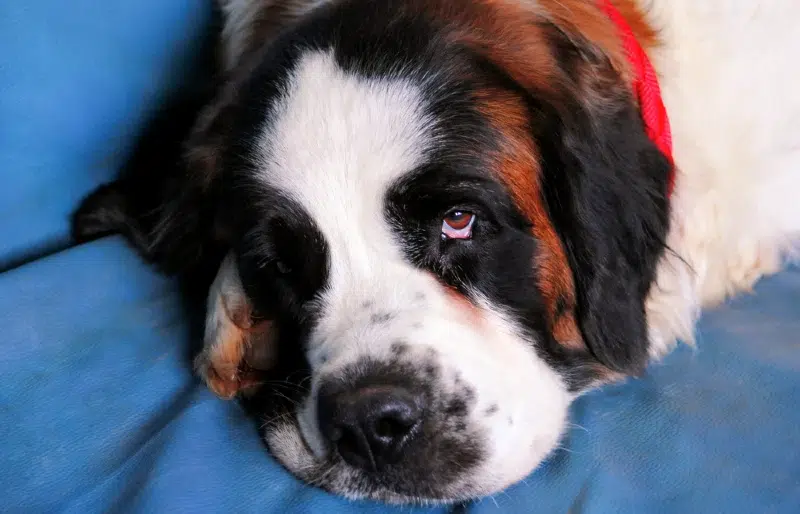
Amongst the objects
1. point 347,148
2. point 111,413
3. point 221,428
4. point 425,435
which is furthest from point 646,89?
point 111,413

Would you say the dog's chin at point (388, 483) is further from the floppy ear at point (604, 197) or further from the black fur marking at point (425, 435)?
the floppy ear at point (604, 197)

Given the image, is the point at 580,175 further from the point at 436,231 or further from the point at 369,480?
the point at 369,480

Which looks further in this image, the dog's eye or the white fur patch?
the white fur patch

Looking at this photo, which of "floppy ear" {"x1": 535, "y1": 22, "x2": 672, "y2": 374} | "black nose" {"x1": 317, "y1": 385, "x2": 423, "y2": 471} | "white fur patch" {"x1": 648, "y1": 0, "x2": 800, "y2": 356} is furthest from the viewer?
"white fur patch" {"x1": 648, "y1": 0, "x2": 800, "y2": 356}

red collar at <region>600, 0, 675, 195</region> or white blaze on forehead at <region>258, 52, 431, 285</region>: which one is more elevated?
red collar at <region>600, 0, 675, 195</region>

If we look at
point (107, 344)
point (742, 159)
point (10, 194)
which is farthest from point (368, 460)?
point (742, 159)

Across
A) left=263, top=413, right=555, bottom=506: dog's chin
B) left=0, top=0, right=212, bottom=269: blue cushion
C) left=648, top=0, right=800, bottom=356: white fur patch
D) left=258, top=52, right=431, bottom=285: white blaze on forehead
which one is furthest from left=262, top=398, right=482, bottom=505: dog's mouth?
left=0, top=0, right=212, bottom=269: blue cushion

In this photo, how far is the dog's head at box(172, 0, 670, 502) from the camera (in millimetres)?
1074

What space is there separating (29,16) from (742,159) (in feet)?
4.48

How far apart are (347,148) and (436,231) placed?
17 centimetres

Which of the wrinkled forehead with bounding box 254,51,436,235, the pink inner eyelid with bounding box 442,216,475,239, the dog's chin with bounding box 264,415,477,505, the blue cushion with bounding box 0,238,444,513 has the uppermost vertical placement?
the wrinkled forehead with bounding box 254,51,436,235

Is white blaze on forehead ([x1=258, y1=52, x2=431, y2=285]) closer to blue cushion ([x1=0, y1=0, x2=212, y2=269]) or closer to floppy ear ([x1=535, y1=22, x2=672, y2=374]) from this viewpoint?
floppy ear ([x1=535, y1=22, x2=672, y2=374])

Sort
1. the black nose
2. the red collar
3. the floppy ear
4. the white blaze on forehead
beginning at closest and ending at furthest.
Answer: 1. the black nose
2. the white blaze on forehead
3. the floppy ear
4. the red collar

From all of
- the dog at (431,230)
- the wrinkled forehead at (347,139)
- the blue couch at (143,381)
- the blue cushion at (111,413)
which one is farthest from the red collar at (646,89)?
the blue cushion at (111,413)
